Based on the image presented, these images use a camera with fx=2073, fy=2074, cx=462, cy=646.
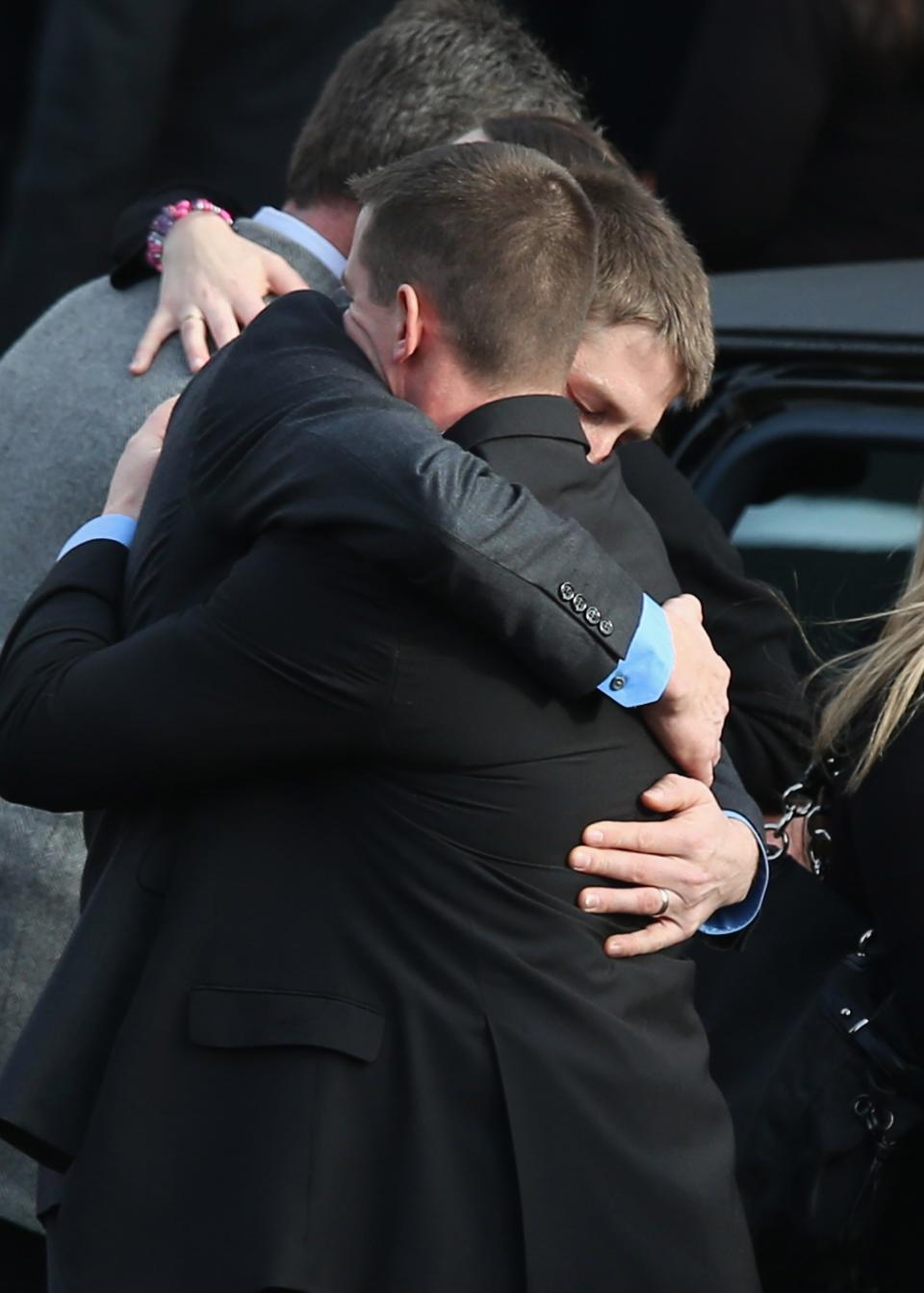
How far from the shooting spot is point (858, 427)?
2.45 meters

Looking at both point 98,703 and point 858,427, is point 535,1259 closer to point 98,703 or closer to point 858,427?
point 98,703

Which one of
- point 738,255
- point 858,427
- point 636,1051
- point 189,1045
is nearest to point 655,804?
point 636,1051

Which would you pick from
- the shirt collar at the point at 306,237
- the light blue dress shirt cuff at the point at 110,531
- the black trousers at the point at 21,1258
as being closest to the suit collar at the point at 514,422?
the light blue dress shirt cuff at the point at 110,531

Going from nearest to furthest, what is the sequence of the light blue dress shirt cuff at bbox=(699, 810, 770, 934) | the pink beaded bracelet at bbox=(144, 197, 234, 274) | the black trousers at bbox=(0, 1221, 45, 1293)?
the light blue dress shirt cuff at bbox=(699, 810, 770, 934) < the black trousers at bbox=(0, 1221, 45, 1293) < the pink beaded bracelet at bbox=(144, 197, 234, 274)

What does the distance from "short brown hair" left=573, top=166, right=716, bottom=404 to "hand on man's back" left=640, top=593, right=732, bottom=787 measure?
0.23 m

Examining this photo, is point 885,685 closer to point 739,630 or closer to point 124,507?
point 739,630

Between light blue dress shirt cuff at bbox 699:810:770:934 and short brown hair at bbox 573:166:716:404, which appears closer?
short brown hair at bbox 573:166:716:404

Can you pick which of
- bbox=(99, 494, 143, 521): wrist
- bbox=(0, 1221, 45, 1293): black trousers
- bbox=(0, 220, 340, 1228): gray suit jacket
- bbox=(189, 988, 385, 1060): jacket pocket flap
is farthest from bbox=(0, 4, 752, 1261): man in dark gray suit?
bbox=(189, 988, 385, 1060): jacket pocket flap

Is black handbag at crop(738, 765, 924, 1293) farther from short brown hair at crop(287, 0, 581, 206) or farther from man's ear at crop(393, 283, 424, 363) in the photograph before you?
short brown hair at crop(287, 0, 581, 206)

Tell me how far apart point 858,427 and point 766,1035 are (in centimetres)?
77

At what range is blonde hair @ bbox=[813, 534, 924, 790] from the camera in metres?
1.98

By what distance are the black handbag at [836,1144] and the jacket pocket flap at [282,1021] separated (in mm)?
542

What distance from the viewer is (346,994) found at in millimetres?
1586

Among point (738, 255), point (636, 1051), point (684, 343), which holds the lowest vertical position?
point (738, 255)
